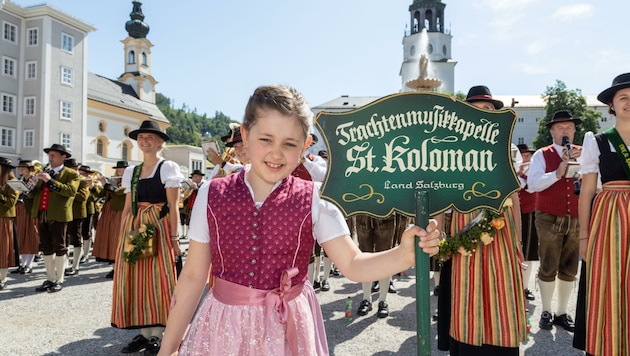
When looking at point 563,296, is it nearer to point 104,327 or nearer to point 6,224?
point 104,327

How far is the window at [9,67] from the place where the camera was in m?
35.8

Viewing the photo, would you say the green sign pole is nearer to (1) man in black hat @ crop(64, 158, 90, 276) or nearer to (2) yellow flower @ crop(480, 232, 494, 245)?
(2) yellow flower @ crop(480, 232, 494, 245)

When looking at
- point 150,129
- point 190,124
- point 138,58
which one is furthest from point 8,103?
point 190,124

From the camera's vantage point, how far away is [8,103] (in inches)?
1430

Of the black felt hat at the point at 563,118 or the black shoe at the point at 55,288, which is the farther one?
the black shoe at the point at 55,288

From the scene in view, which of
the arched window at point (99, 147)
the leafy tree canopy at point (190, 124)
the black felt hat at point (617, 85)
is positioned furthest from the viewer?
the leafy tree canopy at point (190, 124)

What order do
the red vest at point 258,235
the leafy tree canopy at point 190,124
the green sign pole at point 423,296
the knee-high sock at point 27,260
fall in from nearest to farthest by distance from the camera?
the green sign pole at point 423,296, the red vest at point 258,235, the knee-high sock at point 27,260, the leafy tree canopy at point 190,124

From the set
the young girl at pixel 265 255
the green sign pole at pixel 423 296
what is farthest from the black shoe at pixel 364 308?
the green sign pole at pixel 423 296

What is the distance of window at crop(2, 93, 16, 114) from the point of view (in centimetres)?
3600

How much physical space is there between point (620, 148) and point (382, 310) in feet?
10.9

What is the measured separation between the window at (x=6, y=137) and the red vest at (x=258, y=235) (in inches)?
1657

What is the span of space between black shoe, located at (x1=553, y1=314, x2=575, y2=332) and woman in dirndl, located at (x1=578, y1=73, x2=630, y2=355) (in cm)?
198

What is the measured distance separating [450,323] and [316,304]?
76.2 inches

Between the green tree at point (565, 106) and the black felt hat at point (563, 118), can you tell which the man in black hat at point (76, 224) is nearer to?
the black felt hat at point (563, 118)
